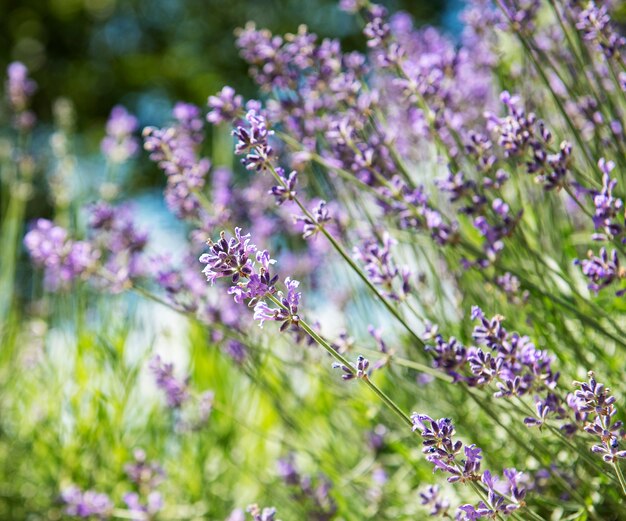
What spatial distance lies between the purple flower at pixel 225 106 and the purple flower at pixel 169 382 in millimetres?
452

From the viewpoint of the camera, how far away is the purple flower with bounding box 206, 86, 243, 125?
1.16 meters

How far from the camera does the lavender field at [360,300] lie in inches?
35.8

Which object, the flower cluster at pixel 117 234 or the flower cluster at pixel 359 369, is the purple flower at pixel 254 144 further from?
the flower cluster at pixel 117 234

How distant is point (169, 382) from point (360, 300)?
0.46 metres

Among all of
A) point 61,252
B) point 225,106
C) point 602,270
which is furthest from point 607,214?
point 61,252

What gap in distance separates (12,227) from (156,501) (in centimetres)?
98

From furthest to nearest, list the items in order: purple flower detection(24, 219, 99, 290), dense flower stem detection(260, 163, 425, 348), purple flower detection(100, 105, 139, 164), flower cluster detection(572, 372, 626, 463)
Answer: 1. purple flower detection(100, 105, 139, 164)
2. purple flower detection(24, 219, 99, 290)
3. dense flower stem detection(260, 163, 425, 348)
4. flower cluster detection(572, 372, 626, 463)

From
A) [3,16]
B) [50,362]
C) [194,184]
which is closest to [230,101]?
[194,184]

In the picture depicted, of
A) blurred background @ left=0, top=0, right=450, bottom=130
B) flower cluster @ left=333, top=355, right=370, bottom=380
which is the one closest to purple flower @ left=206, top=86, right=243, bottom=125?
flower cluster @ left=333, top=355, right=370, bottom=380

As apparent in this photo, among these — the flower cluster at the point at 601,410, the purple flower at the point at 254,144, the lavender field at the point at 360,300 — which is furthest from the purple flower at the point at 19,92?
the flower cluster at the point at 601,410

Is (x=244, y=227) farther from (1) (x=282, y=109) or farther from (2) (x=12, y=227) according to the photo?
(2) (x=12, y=227)

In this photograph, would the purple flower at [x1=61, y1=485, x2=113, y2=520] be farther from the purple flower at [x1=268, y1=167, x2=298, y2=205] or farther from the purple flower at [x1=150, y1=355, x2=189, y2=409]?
the purple flower at [x1=268, y1=167, x2=298, y2=205]

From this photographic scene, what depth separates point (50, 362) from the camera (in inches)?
71.2

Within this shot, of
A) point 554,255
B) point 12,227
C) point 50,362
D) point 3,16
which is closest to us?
point 554,255
